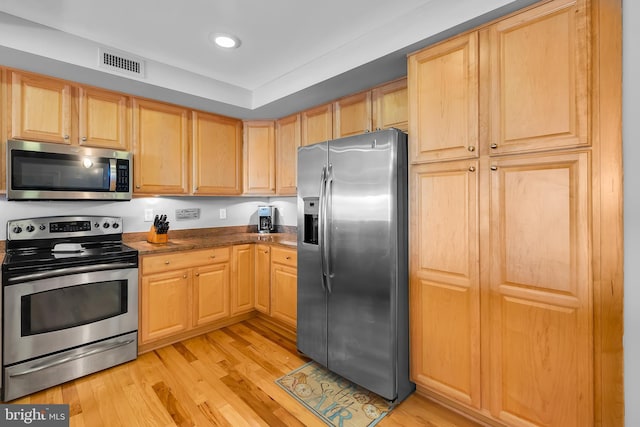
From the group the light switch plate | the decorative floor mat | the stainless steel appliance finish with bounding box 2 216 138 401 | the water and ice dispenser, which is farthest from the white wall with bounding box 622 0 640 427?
the light switch plate

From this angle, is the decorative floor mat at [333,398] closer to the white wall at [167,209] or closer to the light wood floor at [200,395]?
the light wood floor at [200,395]

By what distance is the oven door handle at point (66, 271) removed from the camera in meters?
2.12

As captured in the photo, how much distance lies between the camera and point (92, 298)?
7.98 feet

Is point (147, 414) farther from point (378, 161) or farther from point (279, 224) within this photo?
point (279, 224)

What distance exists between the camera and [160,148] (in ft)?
10.1

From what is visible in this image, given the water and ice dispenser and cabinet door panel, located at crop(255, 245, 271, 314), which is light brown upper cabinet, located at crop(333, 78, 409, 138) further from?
cabinet door panel, located at crop(255, 245, 271, 314)

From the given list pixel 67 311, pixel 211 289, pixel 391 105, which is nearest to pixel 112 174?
pixel 67 311

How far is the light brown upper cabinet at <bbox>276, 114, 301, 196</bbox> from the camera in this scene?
343 centimetres

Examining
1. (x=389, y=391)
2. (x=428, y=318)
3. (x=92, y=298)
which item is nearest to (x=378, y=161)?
(x=428, y=318)

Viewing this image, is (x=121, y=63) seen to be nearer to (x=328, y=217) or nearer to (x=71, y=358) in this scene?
(x=328, y=217)

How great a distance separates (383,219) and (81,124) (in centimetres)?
252

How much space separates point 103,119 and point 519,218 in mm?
3157

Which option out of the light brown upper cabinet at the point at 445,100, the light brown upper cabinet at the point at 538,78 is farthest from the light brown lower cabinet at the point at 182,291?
the light brown upper cabinet at the point at 538,78

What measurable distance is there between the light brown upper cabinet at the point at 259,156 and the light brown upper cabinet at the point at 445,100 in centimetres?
193
